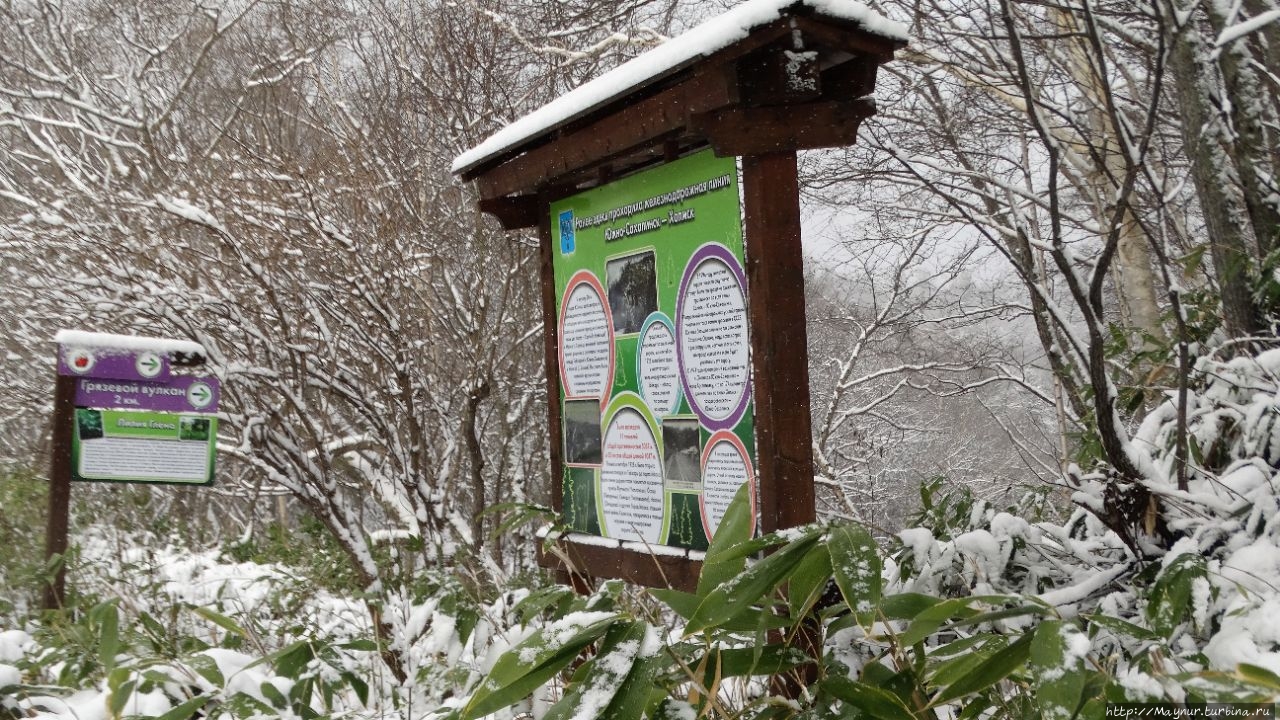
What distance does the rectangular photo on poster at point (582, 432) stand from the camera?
329 cm

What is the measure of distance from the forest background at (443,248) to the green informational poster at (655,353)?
56 cm

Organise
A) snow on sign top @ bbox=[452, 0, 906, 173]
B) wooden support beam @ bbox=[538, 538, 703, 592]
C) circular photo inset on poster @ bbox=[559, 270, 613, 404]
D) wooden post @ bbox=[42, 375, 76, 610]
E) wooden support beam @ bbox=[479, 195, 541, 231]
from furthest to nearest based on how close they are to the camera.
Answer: wooden post @ bbox=[42, 375, 76, 610] < wooden support beam @ bbox=[479, 195, 541, 231] < circular photo inset on poster @ bbox=[559, 270, 613, 404] < wooden support beam @ bbox=[538, 538, 703, 592] < snow on sign top @ bbox=[452, 0, 906, 173]

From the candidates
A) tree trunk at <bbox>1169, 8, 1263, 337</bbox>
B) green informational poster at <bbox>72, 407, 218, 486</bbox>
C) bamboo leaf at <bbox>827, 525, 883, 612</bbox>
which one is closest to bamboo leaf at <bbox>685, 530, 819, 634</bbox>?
bamboo leaf at <bbox>827, 525, 883, 612</bbox>

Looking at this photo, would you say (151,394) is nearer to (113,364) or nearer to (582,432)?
(113,364)

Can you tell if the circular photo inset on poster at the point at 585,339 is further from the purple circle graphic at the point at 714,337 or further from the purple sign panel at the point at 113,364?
the purple sign panel at the point at 113,364

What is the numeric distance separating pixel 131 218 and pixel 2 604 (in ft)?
8.76

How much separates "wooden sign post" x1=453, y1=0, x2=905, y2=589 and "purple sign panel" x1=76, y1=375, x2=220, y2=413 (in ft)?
8.24

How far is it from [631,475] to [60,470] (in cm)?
348

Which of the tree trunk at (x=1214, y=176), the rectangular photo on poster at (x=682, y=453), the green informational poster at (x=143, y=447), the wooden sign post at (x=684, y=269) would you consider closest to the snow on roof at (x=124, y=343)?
the green informational poster at (x=143, y=447)

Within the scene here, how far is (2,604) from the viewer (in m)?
4.89

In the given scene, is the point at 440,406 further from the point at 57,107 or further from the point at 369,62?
the point at 57,107

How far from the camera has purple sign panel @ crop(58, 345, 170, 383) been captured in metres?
4.96

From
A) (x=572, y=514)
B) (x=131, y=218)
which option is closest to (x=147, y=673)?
(x=572, y=514)

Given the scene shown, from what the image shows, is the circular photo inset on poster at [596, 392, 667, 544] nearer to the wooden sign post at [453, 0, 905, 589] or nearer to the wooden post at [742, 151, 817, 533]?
the wooden sign post at [453, 0, 905, 589]
